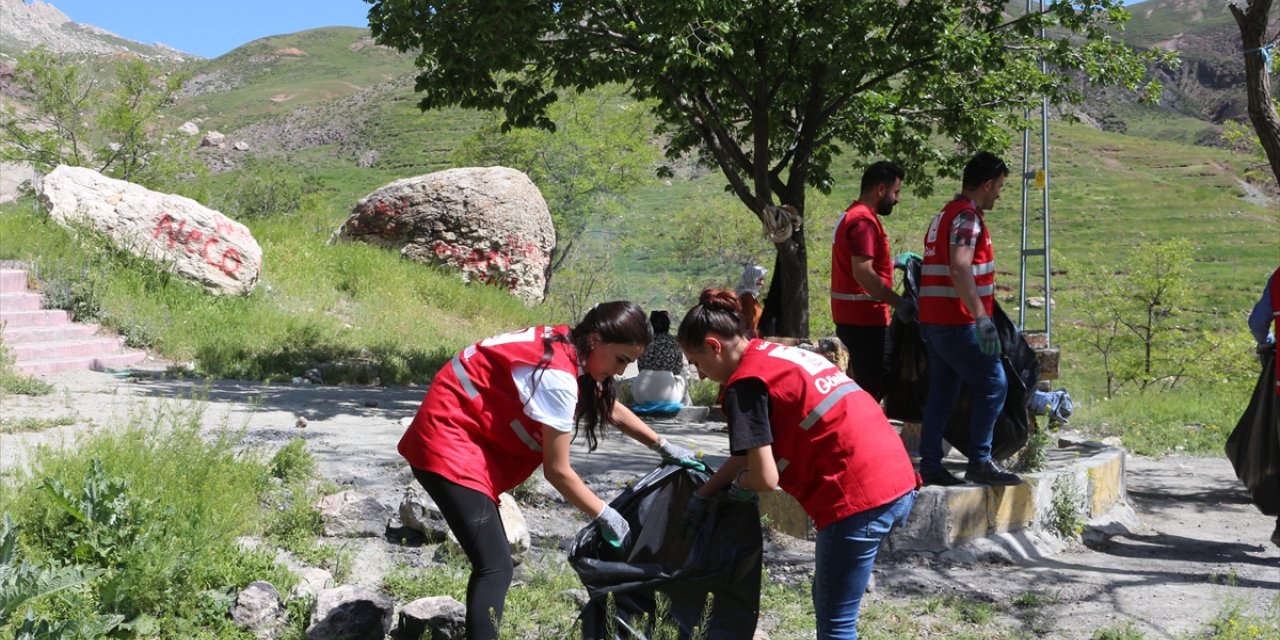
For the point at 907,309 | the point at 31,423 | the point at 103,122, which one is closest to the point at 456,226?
the point at 31,423

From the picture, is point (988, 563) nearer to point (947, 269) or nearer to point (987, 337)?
point (987, 337)

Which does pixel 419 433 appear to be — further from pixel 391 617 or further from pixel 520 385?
pixel 391 617

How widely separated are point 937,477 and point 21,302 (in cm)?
952

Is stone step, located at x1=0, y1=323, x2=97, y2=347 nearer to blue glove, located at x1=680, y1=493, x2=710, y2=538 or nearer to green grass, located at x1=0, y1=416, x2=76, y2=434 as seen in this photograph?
green grass, located at x1=0, y1=416, x2=76, y2=434

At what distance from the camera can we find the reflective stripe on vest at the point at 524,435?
3.29 m

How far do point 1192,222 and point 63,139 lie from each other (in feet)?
159

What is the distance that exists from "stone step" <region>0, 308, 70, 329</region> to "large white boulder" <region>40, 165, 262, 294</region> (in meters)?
1.75

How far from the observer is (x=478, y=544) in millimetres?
3287

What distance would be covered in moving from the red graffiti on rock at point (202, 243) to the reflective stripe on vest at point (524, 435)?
10.9 meters

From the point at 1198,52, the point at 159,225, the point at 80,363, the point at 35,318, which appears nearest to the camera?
the point at 80,363

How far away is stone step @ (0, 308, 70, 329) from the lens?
10430 millimetres

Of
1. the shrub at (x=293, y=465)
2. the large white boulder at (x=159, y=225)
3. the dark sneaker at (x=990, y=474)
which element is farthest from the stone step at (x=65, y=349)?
the dark sneaker at (x=990, y=474)

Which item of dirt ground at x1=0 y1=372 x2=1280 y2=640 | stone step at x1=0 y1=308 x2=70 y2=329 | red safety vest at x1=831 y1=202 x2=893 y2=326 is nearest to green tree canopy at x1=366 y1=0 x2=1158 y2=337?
red safety vest at x1=831 y1=202 x2=893 y2=326

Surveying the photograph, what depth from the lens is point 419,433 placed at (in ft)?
10.9
